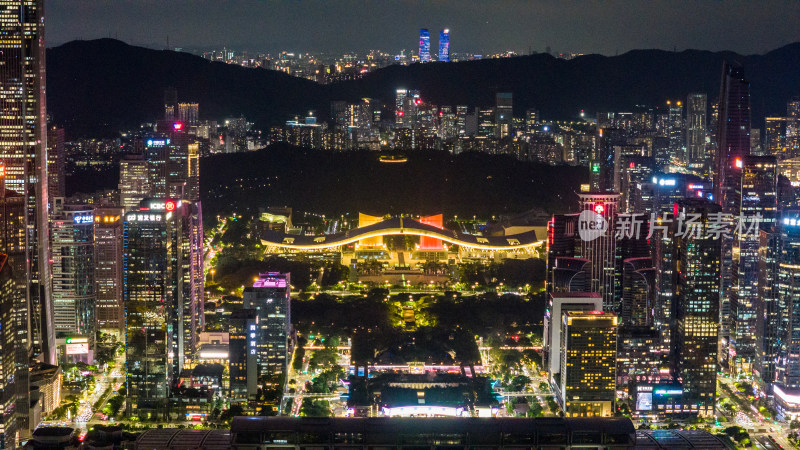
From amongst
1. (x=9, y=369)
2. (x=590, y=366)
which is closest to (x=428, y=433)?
(x=590, y=366)

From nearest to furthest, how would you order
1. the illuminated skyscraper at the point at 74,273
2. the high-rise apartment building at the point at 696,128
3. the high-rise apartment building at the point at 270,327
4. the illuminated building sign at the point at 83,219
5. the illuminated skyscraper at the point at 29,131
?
the high-rise apartment building at the point at 270,327, the illuminated skyscraper at the point at 29,131, the illuminated skyscraper at the point at 74,273, the illuminated building sign at the point at 83,219, the high-rise apartment building at the point at 696,128

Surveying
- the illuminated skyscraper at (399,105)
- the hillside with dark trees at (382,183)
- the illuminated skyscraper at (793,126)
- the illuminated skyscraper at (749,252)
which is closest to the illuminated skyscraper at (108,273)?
the hillside with dark trees at (382,183)

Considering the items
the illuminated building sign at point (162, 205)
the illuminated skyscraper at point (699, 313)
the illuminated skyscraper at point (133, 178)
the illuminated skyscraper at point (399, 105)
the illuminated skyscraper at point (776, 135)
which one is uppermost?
the illuminated skyscraper at point (399, 105)

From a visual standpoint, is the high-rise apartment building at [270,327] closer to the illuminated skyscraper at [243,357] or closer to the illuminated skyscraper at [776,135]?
the illuminated skyscraper at [243,357]

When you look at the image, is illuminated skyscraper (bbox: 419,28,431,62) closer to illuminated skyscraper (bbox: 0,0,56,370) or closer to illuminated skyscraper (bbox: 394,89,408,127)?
illuminated skyscraper (bbox: 394,89,408,127)

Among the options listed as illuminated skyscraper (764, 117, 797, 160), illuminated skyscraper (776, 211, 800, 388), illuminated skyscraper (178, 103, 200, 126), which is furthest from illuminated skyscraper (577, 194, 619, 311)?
illuminated skyscraper (178, 103, 200, 126)

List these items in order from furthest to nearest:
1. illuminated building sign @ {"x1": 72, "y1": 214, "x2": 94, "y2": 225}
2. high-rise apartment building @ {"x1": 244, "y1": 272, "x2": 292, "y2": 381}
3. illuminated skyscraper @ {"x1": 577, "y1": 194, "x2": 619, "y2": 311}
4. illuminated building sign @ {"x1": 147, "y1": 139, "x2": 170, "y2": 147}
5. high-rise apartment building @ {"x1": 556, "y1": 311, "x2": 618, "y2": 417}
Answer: illuminated building sign @ {"x1": 147, "y1": 139, "x2": 170, "y2": 147} → illuminated building sign @ {"x1": 72, "y1": 214, "x2": 94, "y2": 225} → illuminated skyscraper @ {"x1": 577, "y1": 194, "x2": 619, "y2": 311} → high-rise apartment building @ {"x1": 244, "y1": 272, "x2": 292, "y2": 381} → high-rise apartment building @ {"x1": 556, "y1": 311, "x2": 618, "y2": 417}
